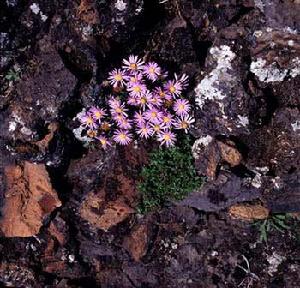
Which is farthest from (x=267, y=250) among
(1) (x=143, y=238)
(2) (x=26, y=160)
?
(2) (x=26, y=160)

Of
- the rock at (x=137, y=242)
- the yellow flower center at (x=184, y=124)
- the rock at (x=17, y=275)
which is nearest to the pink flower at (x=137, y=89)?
the yellow flower center at (x=184, y=124)

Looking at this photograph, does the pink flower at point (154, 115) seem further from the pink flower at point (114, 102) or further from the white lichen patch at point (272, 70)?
the white lichen patch at point (272, 70)

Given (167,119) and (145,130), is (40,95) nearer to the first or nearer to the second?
(145,130)

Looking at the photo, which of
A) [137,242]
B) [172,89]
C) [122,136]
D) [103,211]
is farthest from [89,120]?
[137,242]

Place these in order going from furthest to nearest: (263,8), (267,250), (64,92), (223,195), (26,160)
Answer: (267,250) → (223,195) → (26,160) → (64,92) → (263,8)

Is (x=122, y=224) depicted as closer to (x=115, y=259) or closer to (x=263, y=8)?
(x=115, y=259)
